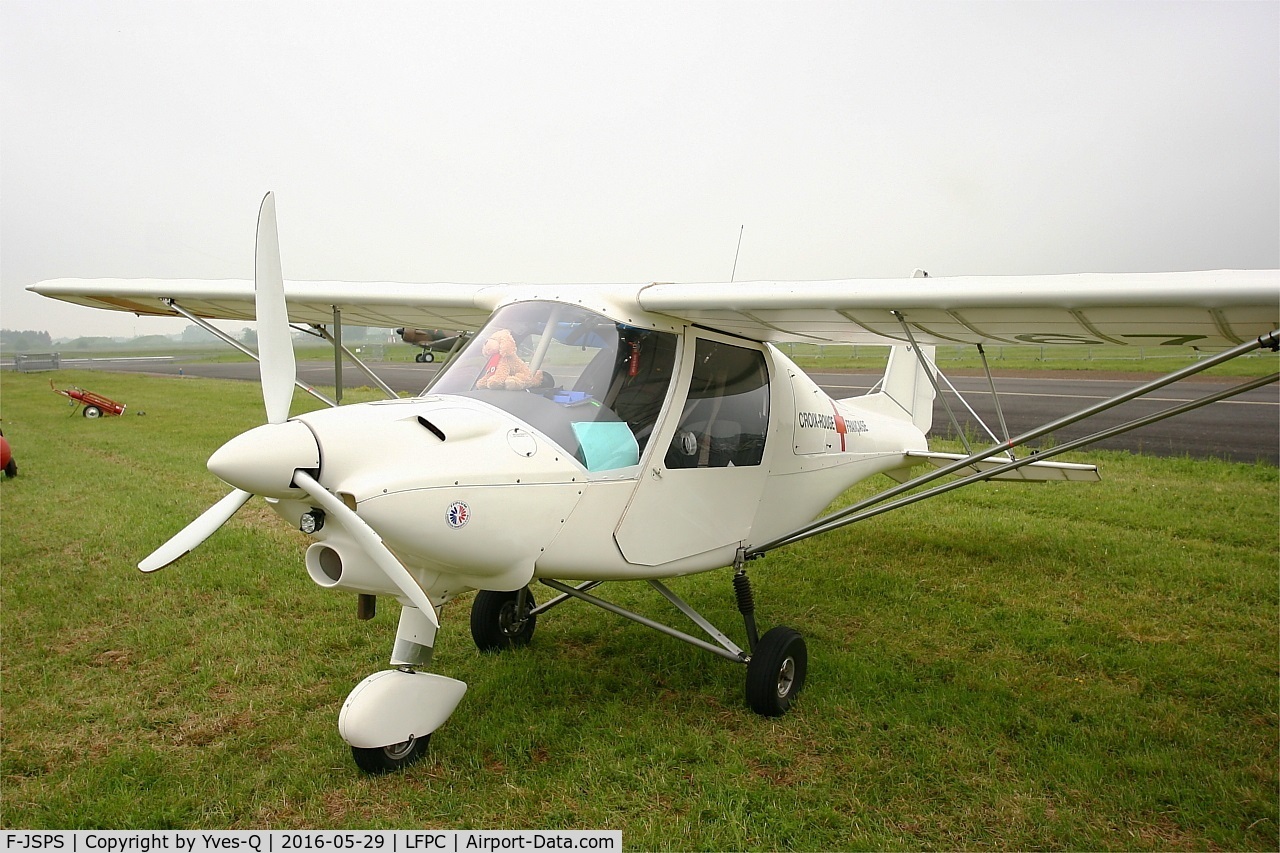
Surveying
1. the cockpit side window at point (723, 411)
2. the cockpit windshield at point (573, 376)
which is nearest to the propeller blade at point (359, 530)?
the cockpit windshield at point (573, 376)

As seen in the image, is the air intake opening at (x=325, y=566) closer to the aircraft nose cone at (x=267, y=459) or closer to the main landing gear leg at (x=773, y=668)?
the aircraft nose cone at (x=267, y=459)

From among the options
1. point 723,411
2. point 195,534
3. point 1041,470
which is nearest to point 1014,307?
point 723,411

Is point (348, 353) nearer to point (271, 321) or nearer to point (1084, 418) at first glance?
point (271, 321)

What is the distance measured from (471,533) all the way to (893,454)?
456 cm

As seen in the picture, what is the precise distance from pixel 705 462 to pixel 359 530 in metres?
2.17

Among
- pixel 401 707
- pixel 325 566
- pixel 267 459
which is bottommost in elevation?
pixel 401 707

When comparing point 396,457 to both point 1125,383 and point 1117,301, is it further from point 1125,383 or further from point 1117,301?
point 1125,383

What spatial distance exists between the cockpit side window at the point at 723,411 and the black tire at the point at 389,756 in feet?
6.35

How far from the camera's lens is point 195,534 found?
9.82 ft

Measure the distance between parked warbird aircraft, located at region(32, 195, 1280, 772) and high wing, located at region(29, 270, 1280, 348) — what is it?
14 millimetres

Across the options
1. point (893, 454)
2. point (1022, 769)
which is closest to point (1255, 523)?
point (893, 454)

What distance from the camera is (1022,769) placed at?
3.81 meters

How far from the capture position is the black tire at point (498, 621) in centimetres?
514

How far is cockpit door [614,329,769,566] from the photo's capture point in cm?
411
